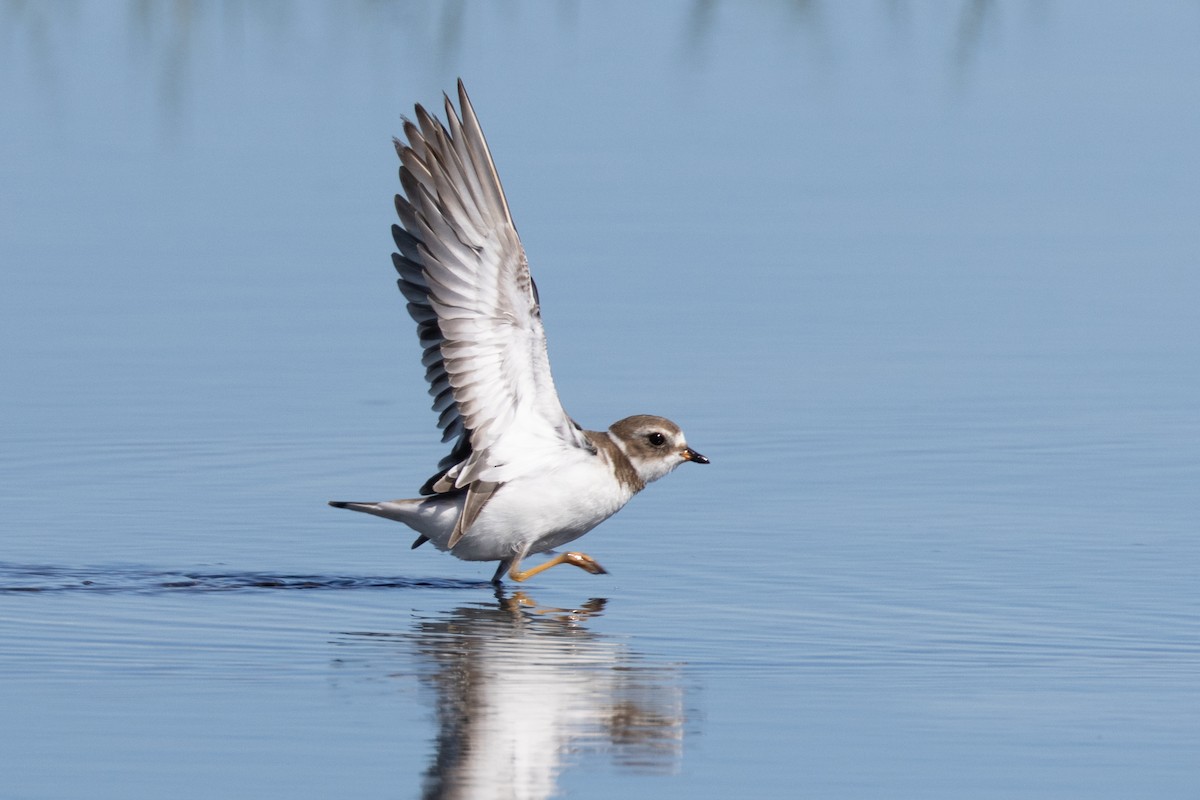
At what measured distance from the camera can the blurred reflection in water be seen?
816 cm

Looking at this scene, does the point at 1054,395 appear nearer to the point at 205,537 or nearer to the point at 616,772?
the point at 205,537

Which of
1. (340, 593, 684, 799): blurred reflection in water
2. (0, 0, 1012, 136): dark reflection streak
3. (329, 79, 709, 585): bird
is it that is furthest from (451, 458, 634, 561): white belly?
(0, 0, 1012, 136): dark reflection streak

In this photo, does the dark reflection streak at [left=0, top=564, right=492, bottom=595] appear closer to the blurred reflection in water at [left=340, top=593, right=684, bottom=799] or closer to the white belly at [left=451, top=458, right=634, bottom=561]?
the white belly at [left=451, top=458, right=634, bottom=561]

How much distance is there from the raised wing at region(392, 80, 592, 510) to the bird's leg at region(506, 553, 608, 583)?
0.36 meters

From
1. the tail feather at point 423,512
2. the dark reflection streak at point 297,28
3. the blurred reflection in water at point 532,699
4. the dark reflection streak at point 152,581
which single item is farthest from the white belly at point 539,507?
the dark reflection streak at point 297,28

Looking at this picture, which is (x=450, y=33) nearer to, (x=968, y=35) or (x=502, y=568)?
(x=968, y=35)

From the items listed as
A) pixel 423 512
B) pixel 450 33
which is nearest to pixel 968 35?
pixel 450 33

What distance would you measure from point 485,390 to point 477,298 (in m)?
0.41

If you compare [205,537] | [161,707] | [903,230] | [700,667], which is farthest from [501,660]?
[903,230]

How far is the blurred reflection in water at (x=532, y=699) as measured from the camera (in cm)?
816

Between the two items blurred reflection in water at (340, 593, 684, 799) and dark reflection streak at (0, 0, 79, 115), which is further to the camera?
dark reflection streak at (0, 0, 79, 115)

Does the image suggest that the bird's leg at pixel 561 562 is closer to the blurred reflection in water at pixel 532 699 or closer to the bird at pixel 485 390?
the bird at pixel 485 390

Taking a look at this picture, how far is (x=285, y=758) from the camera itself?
8.20m

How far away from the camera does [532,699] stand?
9.10 m
